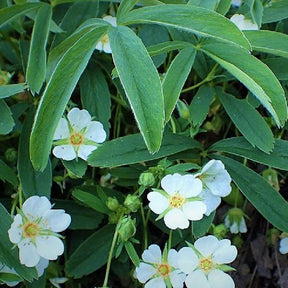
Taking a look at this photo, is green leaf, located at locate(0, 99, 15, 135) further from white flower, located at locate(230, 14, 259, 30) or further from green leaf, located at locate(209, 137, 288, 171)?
white flower, located at locate(230, 14, 259, 30)

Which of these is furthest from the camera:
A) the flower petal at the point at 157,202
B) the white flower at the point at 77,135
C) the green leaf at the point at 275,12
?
the green leaf at the point at 275,12

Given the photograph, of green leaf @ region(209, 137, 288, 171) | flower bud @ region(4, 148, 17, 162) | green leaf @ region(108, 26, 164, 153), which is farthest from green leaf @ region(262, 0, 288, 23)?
flower bud @ region(4, 148, 17, 162)

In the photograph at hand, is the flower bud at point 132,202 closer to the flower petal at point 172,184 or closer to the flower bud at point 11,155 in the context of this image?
the flower petal at point 172,184

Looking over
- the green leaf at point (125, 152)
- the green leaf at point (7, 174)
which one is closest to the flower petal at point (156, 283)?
the green leaf at point (125, 152)

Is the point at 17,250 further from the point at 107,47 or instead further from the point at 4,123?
the point at 107,47

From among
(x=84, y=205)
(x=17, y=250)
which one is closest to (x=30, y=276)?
(x=17, y=250)
